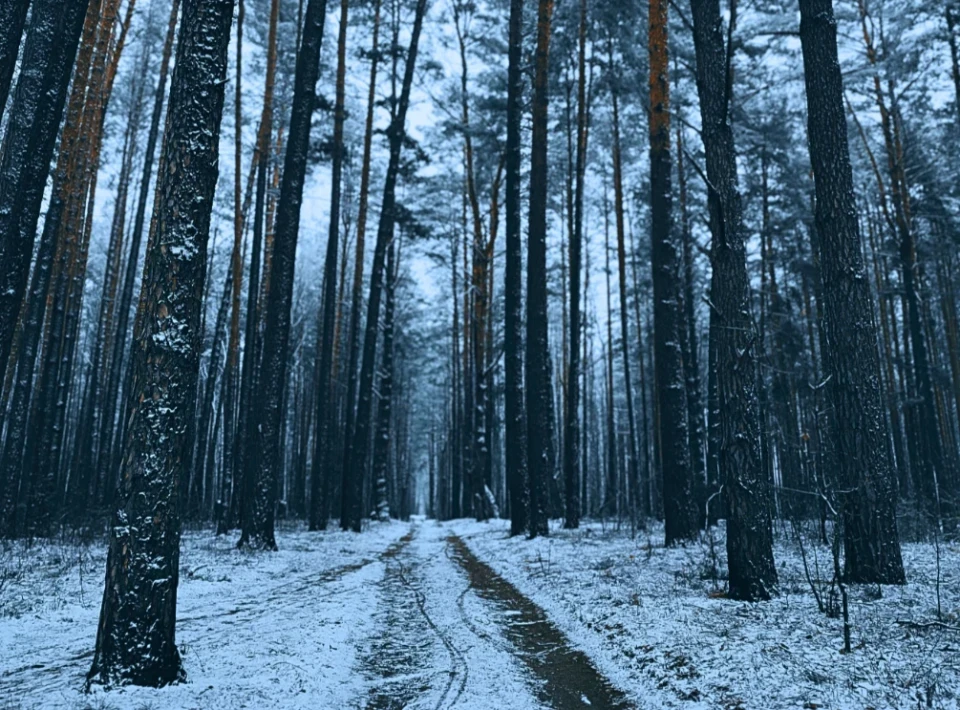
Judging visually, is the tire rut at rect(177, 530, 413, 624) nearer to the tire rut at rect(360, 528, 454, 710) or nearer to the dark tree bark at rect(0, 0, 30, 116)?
the tire rut at rect(360, 528, 454, 710)

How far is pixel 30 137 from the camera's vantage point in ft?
Answer: 22.9

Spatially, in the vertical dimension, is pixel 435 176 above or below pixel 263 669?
above

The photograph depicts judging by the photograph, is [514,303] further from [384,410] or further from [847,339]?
[847,339]

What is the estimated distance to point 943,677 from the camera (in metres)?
2.94

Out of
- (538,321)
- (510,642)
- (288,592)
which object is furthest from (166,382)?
(538,321)

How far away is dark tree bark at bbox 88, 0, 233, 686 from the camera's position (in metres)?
3.20

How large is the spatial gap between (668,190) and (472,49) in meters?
14.1

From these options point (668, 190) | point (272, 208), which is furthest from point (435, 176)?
point (668, 190)

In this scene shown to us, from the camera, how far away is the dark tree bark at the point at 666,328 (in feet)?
31.1

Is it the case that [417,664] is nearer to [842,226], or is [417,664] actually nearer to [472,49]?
[842,226]

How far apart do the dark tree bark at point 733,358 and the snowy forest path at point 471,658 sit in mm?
1844

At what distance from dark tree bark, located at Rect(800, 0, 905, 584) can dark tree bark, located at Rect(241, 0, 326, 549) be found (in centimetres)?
848

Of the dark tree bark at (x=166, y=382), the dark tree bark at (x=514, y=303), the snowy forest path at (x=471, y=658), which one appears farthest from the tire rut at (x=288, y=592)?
the dark tree bark at (x=514, y=303)

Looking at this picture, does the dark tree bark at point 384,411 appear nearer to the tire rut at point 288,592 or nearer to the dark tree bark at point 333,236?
the dark tree bark at point 333,236
